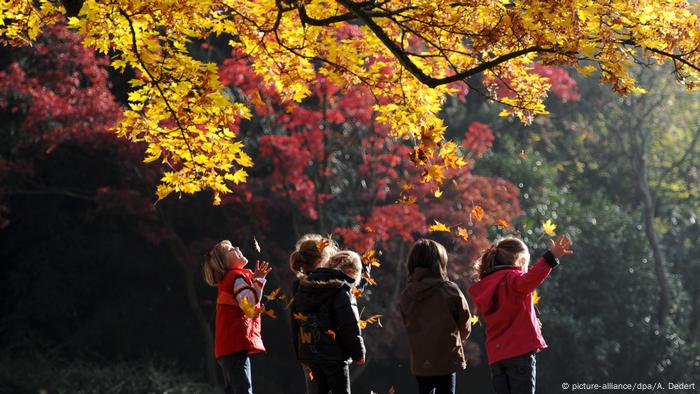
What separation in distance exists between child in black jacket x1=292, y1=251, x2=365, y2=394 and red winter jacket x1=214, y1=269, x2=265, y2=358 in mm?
486

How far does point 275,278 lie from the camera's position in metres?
13.2

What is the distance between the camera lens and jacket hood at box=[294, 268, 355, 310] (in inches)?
236

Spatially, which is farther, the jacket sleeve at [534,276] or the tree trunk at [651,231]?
the tree trunk at [651,231]

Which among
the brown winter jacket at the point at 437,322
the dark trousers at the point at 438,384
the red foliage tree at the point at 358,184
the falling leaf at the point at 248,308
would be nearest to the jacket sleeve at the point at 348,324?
the brown winter jacket at the point at 437,322

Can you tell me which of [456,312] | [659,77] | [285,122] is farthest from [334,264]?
[659,77]

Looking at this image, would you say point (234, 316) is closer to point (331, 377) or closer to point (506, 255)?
point (331, 377)

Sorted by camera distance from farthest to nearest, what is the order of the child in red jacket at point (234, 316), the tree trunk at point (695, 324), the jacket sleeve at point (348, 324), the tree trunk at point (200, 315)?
the tree trunk at point (695, 324) → the tree trunk at point (200, 315) → the child in red jacket at point (234, 316) → the jacket sleeve at point (348, 324)

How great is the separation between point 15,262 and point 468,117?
791 cm

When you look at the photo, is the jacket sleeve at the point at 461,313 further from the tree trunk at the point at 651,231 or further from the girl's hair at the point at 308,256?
the tree trunk at the point at 651,231

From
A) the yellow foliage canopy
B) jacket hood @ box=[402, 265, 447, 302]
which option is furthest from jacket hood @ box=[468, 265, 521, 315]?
the yellow foliage canopy

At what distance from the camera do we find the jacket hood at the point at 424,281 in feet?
19.8

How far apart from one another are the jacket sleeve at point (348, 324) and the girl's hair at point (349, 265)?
0.36ft

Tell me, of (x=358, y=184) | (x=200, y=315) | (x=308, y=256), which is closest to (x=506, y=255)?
(x=308, y=256)

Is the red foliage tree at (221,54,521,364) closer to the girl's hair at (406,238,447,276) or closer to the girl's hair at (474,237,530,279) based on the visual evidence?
the girl's hair at (474,237,530,279)
